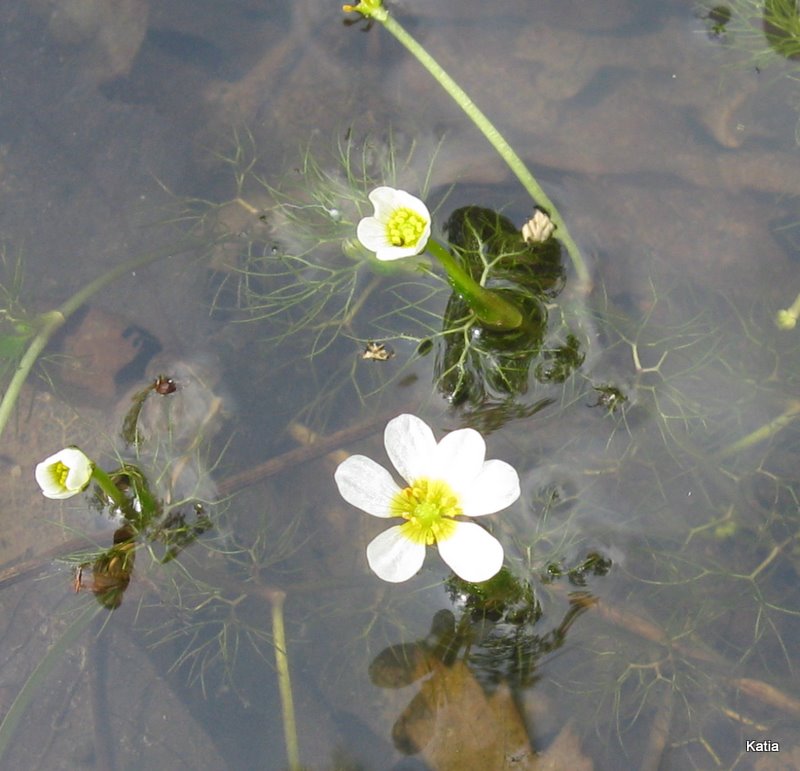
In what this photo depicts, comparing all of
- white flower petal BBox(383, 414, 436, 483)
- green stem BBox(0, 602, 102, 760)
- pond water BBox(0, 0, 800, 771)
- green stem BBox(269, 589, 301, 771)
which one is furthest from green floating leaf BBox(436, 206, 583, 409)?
green stem BBox(0, 602, 102, 760)

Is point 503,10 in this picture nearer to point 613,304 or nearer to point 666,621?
point 613,304

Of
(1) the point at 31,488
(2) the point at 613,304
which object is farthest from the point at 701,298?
(1) the point at 31,488

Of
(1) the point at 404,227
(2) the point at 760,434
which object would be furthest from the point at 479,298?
(2) the point at 760,434

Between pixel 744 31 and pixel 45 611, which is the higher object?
pixel 744 31

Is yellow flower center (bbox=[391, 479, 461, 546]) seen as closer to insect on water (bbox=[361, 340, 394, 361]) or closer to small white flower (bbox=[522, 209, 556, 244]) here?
insect on water (bbox=[361, 340, 394, 361])

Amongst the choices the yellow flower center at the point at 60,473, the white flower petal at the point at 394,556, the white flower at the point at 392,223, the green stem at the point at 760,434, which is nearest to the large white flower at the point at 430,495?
the white flower petal at the point at 394,556

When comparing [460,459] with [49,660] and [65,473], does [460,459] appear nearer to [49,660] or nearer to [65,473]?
[65,473]

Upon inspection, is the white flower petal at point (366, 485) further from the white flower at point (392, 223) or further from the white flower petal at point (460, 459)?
the white flower at point (392, 223)
